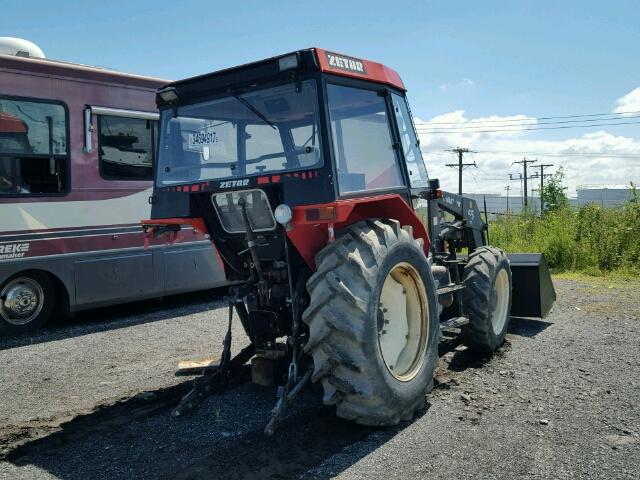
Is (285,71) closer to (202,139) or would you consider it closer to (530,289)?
(202,139)

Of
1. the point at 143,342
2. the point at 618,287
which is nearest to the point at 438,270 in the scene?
the point at 143,342

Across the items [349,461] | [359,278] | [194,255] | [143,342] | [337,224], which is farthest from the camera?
[194,255]

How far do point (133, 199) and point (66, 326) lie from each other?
2.03m

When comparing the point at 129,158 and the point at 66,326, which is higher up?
the point at 129,158

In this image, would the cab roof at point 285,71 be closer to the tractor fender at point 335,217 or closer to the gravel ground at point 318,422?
the tractor fender at point 335,217

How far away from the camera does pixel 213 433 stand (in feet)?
14.0

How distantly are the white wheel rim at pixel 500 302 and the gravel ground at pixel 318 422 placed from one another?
29 centimetres

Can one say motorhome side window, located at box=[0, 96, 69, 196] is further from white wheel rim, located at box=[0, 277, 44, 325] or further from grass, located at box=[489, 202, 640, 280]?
grass, located at box=[489, 202, 640, 280]

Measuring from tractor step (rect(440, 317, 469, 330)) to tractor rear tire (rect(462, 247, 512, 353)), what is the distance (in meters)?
0.21

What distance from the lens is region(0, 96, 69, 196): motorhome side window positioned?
7.57 meters

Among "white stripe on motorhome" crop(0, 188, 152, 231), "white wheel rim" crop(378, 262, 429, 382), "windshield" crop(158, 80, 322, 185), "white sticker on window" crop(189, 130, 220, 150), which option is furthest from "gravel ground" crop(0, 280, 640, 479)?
"white sticker on window" crop(189, 130, 220, 150)

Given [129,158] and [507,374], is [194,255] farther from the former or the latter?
[507,374]

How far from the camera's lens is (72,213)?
809cm

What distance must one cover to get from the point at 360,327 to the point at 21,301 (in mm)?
5723
